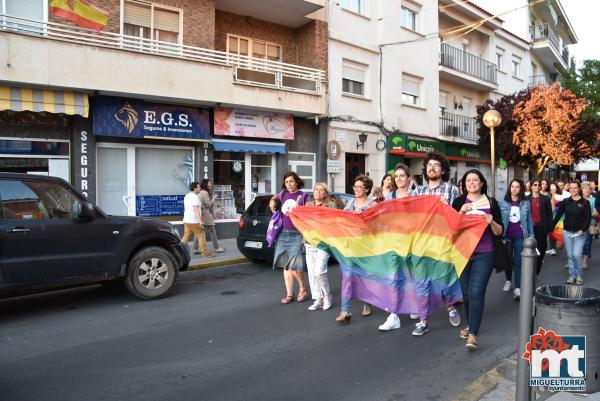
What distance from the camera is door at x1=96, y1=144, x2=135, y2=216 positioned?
11.7 meters

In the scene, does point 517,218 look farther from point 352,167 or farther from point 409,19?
point 409,19

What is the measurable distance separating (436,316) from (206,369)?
314 cm

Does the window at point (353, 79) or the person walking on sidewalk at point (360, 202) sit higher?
the window at point (353, 79)

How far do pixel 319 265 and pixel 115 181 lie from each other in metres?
7.89

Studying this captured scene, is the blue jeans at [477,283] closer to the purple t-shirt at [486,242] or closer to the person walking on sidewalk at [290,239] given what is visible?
the purple t-shirt at [486,242]

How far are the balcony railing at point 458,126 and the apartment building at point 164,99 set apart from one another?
885 centimetres

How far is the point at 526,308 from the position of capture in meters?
3.07

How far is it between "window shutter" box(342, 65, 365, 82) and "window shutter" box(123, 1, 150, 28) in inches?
278

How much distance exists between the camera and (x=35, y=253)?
567 centimetres

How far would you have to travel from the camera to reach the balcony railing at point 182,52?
34.0ft

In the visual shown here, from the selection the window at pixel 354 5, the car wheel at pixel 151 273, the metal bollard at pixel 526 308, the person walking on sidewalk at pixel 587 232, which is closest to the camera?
the metal bollard at pixel 526 308

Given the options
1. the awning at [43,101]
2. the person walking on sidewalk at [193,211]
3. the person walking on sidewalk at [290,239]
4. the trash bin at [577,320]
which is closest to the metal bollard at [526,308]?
the trash bin at [577,320]

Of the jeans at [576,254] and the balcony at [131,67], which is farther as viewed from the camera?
the balcony at [131,67]

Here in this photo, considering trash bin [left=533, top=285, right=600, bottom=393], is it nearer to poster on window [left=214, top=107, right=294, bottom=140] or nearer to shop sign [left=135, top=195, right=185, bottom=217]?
shop sign [left=135, top=195, right=185, bottom=217]
